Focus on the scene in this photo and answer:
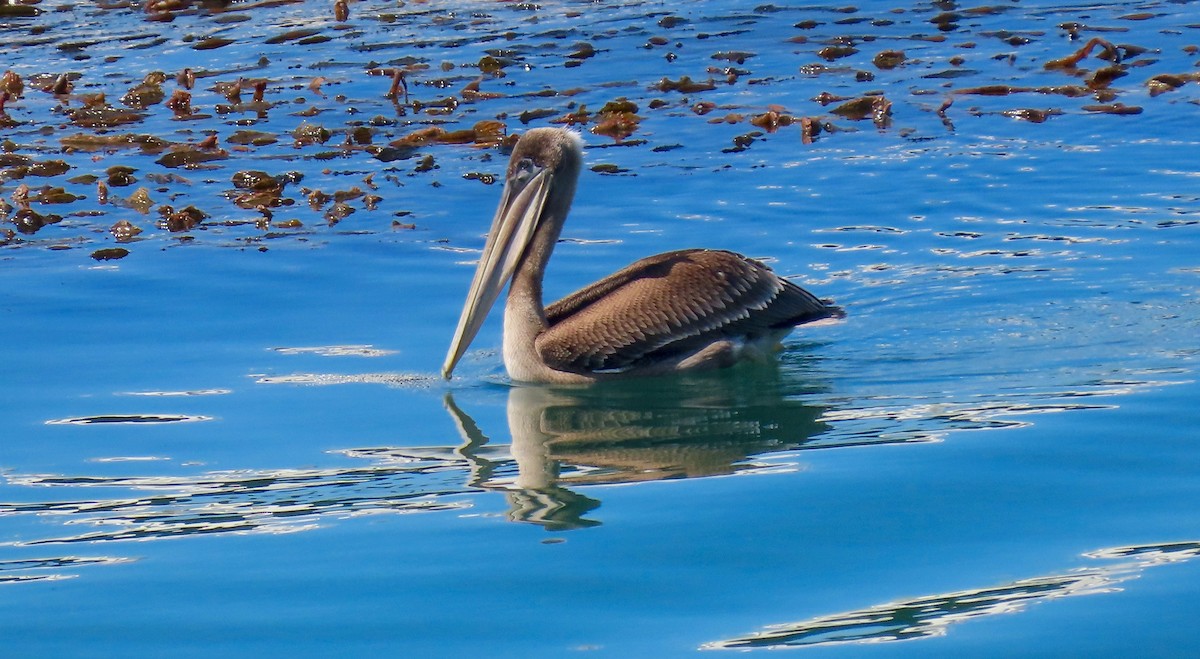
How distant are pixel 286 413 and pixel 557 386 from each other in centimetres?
95

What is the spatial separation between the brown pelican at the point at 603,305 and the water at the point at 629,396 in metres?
0.14

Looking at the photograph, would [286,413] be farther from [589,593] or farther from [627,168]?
[627,168]

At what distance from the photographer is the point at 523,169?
5.94 m

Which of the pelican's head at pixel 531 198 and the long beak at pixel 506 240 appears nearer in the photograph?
the long beak at pixel 506 240

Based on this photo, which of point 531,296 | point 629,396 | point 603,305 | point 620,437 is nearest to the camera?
point 620,437

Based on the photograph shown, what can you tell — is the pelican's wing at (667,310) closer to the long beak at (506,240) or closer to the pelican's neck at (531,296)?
the pelican's neck at (531,296)

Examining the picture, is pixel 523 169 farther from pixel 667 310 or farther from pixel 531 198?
pixel 667 310

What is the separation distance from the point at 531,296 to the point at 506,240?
0.26m

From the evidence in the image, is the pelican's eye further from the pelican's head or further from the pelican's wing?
the pelican's wing

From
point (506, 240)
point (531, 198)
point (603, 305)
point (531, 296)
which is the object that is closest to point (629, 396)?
point (603, 305)

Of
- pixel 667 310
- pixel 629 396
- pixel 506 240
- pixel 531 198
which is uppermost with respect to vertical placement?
pixel 531 198

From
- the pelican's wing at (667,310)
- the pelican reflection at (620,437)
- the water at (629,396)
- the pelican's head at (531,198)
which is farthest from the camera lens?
the pelican's head at (531,198)

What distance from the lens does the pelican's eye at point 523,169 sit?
593 centimetres

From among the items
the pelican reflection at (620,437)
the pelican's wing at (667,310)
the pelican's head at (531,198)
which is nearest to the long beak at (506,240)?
the pelican's head at (531,198)
